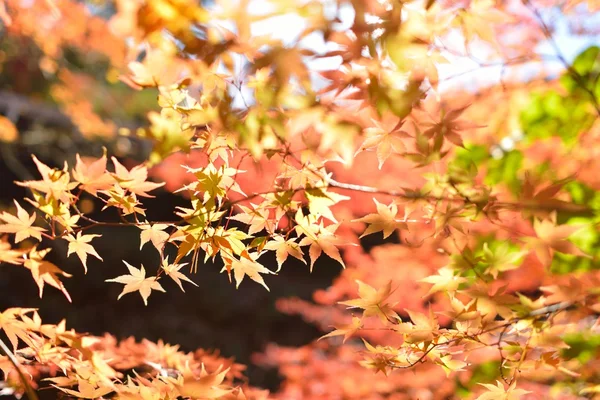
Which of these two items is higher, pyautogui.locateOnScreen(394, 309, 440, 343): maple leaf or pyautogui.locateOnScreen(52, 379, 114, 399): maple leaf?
pyautogui.locateOnScreen(394, 309, 440, 343): maple leaf

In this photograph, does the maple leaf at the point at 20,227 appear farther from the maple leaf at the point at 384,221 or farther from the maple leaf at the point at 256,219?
the maple leaf at the point at 384,221

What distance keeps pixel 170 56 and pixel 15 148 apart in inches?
279

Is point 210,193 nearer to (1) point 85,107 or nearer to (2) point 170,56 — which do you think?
(2) point 170,56

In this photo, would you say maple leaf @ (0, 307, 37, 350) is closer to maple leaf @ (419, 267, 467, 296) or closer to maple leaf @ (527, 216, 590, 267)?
maple leaf @ (419, 267, 467, 296)

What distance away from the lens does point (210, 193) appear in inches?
36.1

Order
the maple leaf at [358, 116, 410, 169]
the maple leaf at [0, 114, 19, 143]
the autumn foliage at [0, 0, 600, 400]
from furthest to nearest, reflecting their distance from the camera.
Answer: the maple leaf at [0, 114, 19, 143] < the maple leaf at [358, 116, 410, 169] < the autumn foliage at [0, 0, 600, 400]

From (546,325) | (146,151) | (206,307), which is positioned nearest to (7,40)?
(146,151)

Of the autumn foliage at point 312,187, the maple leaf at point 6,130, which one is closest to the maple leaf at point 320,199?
the autumn foliage at point 312,187

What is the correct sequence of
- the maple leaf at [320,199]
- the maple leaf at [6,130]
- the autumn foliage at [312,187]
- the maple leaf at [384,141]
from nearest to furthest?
the autumn foliage at [312,187]
the maple leaf at [320,199]
the maple leaf at [384,141]
the maple leaf at [6,130]

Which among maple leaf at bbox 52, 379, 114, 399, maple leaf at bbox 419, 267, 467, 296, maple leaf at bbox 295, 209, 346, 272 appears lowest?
maple leaf at bbox 52, 379, 114, 399

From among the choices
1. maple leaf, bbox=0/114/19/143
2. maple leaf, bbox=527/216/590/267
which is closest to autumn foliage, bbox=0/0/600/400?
maple leaf, bbox=527/216/590/267

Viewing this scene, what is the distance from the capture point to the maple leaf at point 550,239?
0.76 metres

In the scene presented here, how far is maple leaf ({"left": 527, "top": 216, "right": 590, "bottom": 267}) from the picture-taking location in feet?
2.50

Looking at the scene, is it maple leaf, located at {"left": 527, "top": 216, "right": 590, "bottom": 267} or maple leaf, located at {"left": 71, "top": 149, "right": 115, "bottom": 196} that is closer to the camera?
maple leaf, located at {"left": 527, "top": 216, "right": 590, "bottom": 267}
